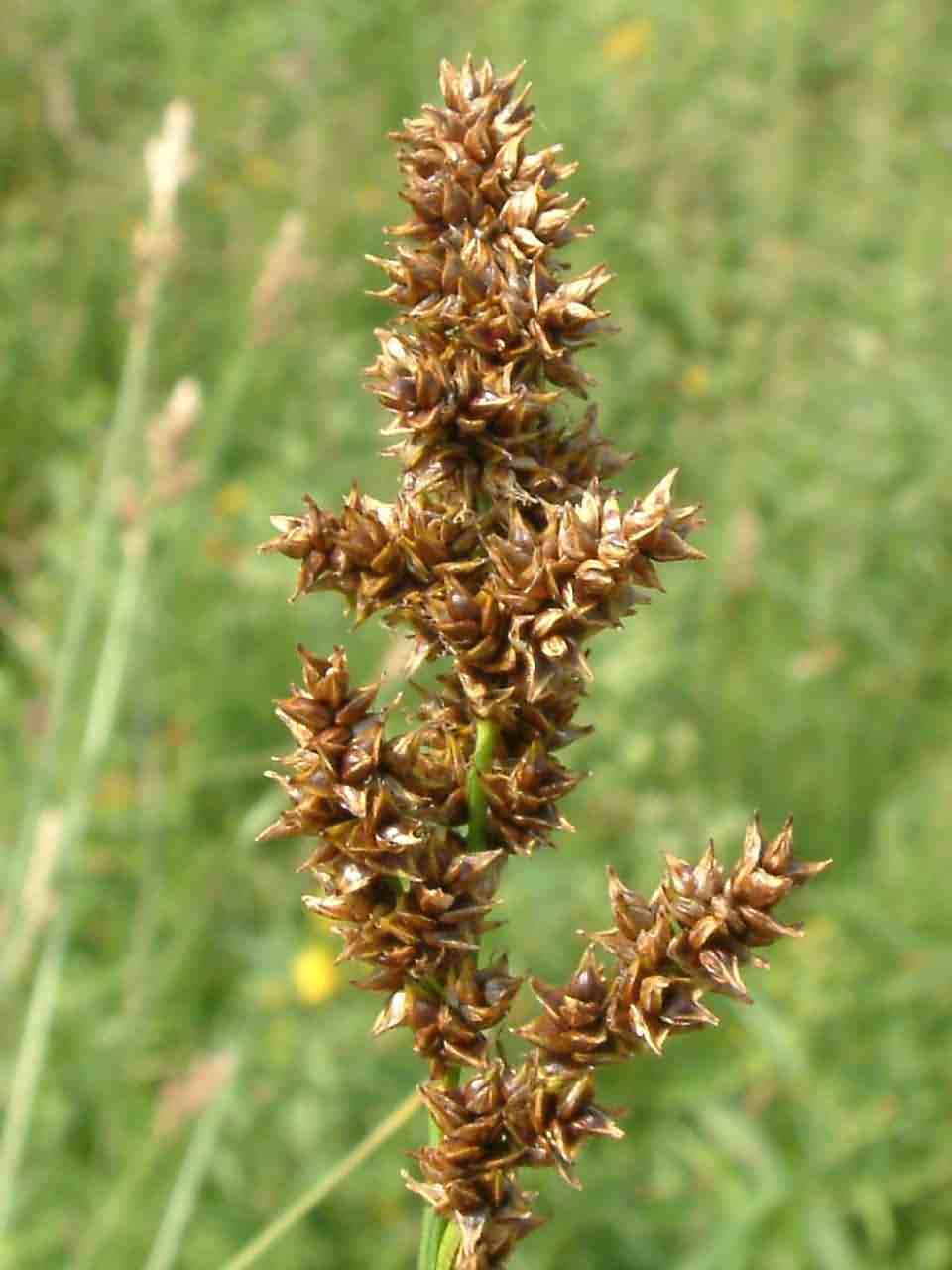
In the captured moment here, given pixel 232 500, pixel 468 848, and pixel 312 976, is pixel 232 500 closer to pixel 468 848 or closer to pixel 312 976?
pixel 312 976

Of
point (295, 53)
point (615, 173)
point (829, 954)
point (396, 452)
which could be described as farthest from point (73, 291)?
point (396, 452)

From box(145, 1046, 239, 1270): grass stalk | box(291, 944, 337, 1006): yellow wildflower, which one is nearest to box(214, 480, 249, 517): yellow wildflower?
box(291, 944, 337, 1006): yellow wildflower

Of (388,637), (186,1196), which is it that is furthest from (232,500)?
(186,1196)

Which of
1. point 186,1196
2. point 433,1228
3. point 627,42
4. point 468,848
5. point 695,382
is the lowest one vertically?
point 433,1228

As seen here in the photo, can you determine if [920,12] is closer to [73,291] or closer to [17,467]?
[73,291]

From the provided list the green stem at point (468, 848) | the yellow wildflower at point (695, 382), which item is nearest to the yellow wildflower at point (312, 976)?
the green stem at point (468, 848)

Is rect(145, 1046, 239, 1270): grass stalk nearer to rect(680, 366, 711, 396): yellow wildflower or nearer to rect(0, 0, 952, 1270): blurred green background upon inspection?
rect(0, 0, 952, 1270): blurred green background

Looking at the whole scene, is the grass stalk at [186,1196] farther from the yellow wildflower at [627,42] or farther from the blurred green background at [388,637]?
the yellow wildflower at [627,42]
